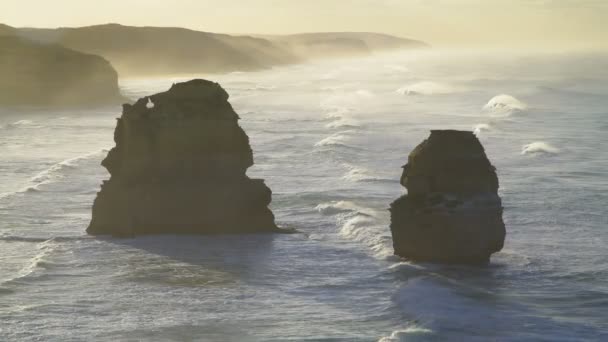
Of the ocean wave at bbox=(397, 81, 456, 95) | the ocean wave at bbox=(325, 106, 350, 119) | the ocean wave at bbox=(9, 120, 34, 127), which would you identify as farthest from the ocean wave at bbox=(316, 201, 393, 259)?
the ocean wave at bbox=(397, 81, 456, 95)

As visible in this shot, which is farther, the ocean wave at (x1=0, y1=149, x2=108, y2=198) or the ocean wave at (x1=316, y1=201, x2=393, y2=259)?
the ocean wave at (x1=0, y1=149, x2=108, y2=198)

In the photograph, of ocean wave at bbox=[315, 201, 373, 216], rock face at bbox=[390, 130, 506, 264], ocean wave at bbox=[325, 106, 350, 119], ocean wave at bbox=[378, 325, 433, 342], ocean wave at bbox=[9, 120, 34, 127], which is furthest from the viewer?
ocean wave at bbox=[325, 106, 350, 119]

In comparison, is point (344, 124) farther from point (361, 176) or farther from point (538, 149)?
point (361, 176)

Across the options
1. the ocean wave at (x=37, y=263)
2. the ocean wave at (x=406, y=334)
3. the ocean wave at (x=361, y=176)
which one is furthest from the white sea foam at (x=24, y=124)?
the ocean wave at (x=406, y=334)

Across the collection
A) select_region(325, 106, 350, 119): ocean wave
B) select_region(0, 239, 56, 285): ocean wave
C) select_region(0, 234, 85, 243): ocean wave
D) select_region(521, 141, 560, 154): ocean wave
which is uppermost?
select_region(325, 106, 350, 119): ocean wave

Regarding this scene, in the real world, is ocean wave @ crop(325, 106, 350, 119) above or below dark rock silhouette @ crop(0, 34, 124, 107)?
below

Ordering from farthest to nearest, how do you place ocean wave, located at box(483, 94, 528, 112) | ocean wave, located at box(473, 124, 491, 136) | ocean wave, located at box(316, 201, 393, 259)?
1. ocean wave, located at box(483, 94, 528, 112)
2. ocean wave, located at box(473, 124, 491, 136)
3. ocean wave, located at box(316, 201, 393, 259)

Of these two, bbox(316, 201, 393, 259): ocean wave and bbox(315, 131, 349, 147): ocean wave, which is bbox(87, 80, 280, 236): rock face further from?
bbox(315, 131, 349, 147): ocean wave
